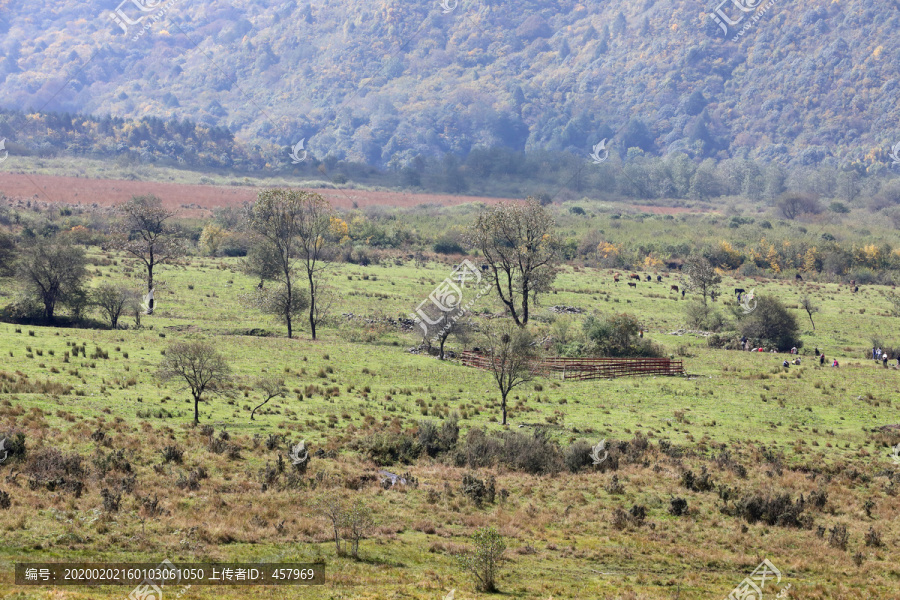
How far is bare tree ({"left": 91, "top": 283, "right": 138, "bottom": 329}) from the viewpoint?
174ft

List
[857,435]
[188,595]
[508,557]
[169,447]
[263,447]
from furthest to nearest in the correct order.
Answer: [857,435], [263,447], [169,447], [508,557], [188,595]

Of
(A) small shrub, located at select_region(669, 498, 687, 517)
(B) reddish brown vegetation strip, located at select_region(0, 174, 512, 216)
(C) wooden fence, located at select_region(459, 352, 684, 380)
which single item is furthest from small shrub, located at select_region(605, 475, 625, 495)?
(B) reddish brown vegetation strip, located at select_region(0, 174, 512, 216)

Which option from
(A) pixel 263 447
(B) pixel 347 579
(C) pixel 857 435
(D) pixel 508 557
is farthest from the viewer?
(C) pixel 857 435

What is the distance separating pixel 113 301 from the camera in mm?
53312

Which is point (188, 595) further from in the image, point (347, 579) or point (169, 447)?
point (169, 447)

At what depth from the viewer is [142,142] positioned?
193375mm

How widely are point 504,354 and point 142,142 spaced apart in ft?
592

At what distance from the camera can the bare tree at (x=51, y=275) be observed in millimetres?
52625

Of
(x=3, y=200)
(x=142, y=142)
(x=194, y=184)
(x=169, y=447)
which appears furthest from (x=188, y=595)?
(x=142, y=142)

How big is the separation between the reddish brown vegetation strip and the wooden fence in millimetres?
86190

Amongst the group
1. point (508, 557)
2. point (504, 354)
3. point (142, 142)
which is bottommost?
point (508, 557)

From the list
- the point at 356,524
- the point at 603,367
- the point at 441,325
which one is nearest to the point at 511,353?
the point at 603,367

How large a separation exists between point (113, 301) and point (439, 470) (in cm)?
3487

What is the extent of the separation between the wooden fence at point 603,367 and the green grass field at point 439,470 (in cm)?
137
